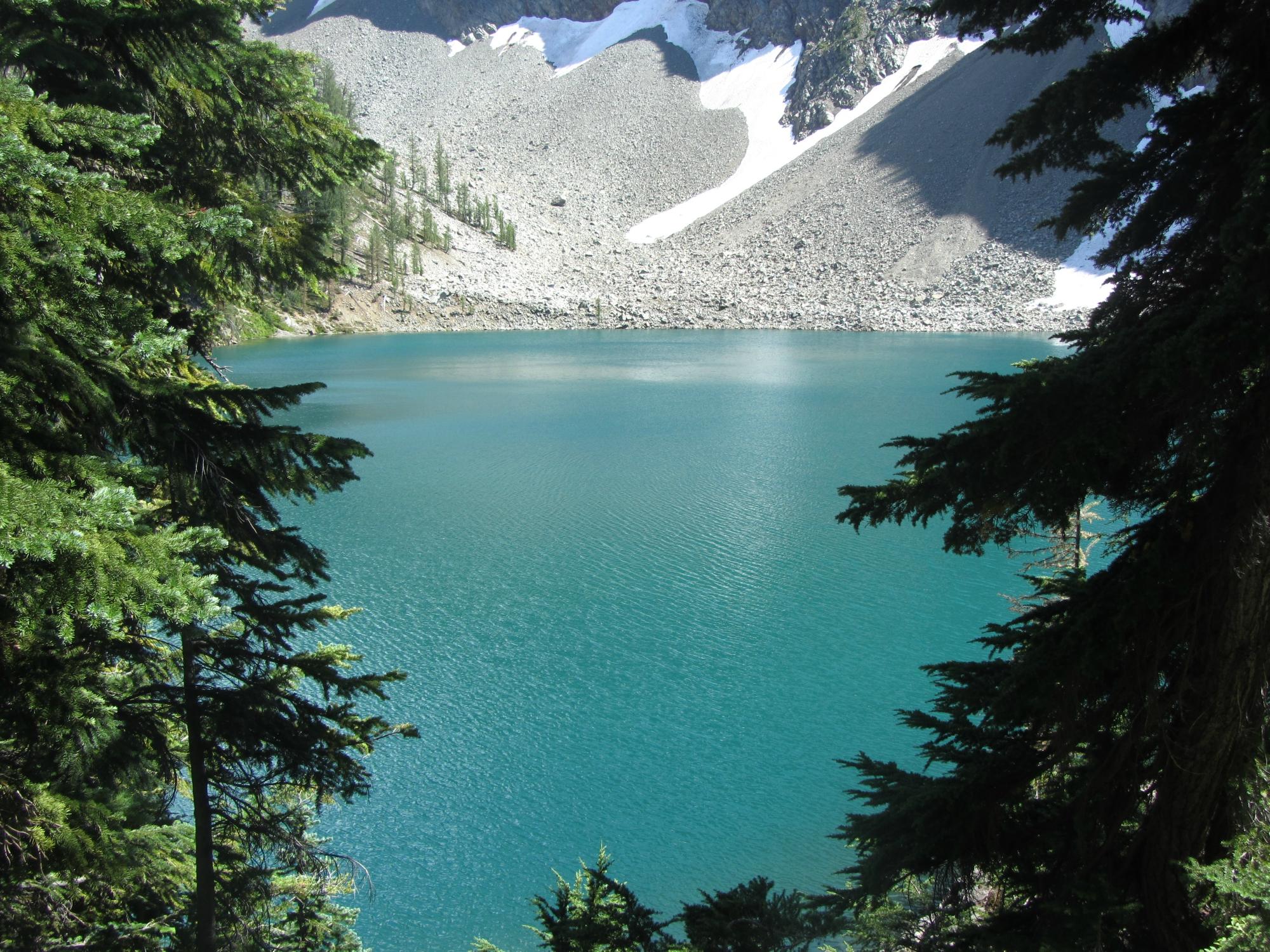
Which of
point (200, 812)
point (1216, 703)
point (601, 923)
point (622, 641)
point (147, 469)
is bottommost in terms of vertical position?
point (622, 641)

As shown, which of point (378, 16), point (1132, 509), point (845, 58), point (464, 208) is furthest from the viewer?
point (378, 16)

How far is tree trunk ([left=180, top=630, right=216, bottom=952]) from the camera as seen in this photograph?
3.83m

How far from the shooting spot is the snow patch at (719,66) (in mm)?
87875

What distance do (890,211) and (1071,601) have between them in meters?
77.2

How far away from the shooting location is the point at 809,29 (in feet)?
337

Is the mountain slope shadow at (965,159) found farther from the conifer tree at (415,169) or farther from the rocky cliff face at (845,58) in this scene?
the conifer tree at (415,169)

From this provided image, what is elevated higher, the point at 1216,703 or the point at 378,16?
the point at 378,16

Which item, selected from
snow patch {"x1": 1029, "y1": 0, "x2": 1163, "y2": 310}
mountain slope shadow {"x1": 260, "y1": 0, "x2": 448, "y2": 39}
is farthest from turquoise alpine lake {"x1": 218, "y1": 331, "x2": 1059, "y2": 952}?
mountain slope shadow {"x1": 260, "y1": 0, "x2": 448, "y2": 39}

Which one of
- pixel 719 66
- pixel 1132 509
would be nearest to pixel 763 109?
pixel 719 66

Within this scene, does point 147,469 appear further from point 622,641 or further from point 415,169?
point 415,169

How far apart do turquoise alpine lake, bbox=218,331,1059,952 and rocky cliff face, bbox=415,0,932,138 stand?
7534cm

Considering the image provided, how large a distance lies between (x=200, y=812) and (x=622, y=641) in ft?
31.8

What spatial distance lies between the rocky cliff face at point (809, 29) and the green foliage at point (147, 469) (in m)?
91.2

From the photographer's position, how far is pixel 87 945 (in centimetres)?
325
